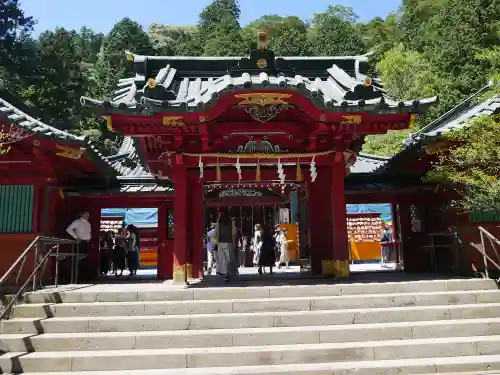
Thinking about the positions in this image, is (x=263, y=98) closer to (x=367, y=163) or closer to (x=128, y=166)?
(x=128, y=166)

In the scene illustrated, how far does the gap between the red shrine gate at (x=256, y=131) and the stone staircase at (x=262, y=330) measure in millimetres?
2231

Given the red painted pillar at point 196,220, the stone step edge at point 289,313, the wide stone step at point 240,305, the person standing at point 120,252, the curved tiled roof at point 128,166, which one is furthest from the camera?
the person standing at point 120,252

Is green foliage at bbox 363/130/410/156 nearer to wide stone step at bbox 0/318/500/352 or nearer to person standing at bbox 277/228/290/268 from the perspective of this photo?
person standing at bbox 277/228/290/268

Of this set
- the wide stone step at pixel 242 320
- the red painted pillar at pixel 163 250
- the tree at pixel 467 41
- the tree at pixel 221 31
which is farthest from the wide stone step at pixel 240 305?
the tree at pixel 221 31

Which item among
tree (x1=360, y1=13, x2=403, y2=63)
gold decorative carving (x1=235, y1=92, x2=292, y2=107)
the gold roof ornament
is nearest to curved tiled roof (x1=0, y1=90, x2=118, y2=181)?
gold decorative carving (x1=235, y1=92, x2=292, y2=107)

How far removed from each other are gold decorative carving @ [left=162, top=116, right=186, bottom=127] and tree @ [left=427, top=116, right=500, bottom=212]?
5658 millimetres

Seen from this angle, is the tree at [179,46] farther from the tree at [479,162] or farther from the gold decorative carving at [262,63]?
the tree at [479,162]

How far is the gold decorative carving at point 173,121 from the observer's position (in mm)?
8961

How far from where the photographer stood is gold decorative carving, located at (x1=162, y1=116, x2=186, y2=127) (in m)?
8.96

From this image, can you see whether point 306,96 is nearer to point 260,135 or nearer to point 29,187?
point 260,135

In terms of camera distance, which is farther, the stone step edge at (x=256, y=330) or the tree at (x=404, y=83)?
the tree at (x=404, y=83)

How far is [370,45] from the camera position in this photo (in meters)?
63.8

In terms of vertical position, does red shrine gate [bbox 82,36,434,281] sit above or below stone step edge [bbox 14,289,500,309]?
above

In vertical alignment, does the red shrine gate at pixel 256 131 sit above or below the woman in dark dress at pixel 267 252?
above
